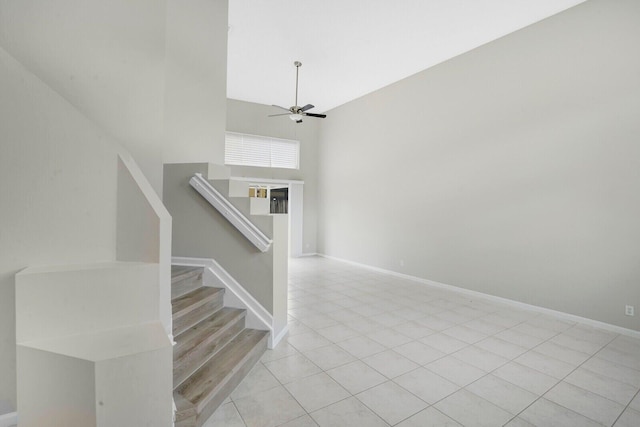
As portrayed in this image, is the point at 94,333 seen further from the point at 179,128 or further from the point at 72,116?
the point at 179,128

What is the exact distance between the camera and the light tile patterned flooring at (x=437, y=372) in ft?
6.77

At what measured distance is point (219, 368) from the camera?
229 centimetres

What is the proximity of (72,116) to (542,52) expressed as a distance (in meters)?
5.34

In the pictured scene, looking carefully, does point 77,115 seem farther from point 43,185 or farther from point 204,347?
point 204,347

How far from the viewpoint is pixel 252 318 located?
3047mm

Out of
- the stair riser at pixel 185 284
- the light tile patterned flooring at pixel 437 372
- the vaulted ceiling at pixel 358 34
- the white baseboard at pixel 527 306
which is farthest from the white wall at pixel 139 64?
the white baseboard at pixel 527 306

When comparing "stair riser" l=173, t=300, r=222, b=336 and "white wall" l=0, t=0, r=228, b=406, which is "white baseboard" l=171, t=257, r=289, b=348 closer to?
"stair riser" l=173, t=300, r=222, b=336

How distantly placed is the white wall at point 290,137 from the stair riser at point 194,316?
462cm

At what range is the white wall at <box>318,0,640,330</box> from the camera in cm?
354

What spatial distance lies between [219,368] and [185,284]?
1.00m

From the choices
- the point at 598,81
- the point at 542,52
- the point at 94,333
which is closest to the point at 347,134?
the point at 542,52

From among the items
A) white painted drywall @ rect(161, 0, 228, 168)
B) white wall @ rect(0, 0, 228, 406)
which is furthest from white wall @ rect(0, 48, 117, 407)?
white painted drywall @ rect(161, 0, 228, 168)

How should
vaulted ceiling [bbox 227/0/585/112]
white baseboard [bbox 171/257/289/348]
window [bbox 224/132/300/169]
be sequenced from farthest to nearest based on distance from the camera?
window [bbox 224/132/300/169], vaulted ceiling [bbox 227/0/585/112], white baseboard [bbox 171/257/289/348]

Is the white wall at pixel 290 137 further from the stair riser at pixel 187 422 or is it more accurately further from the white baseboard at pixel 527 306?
the stair riser at pixel 187 422
